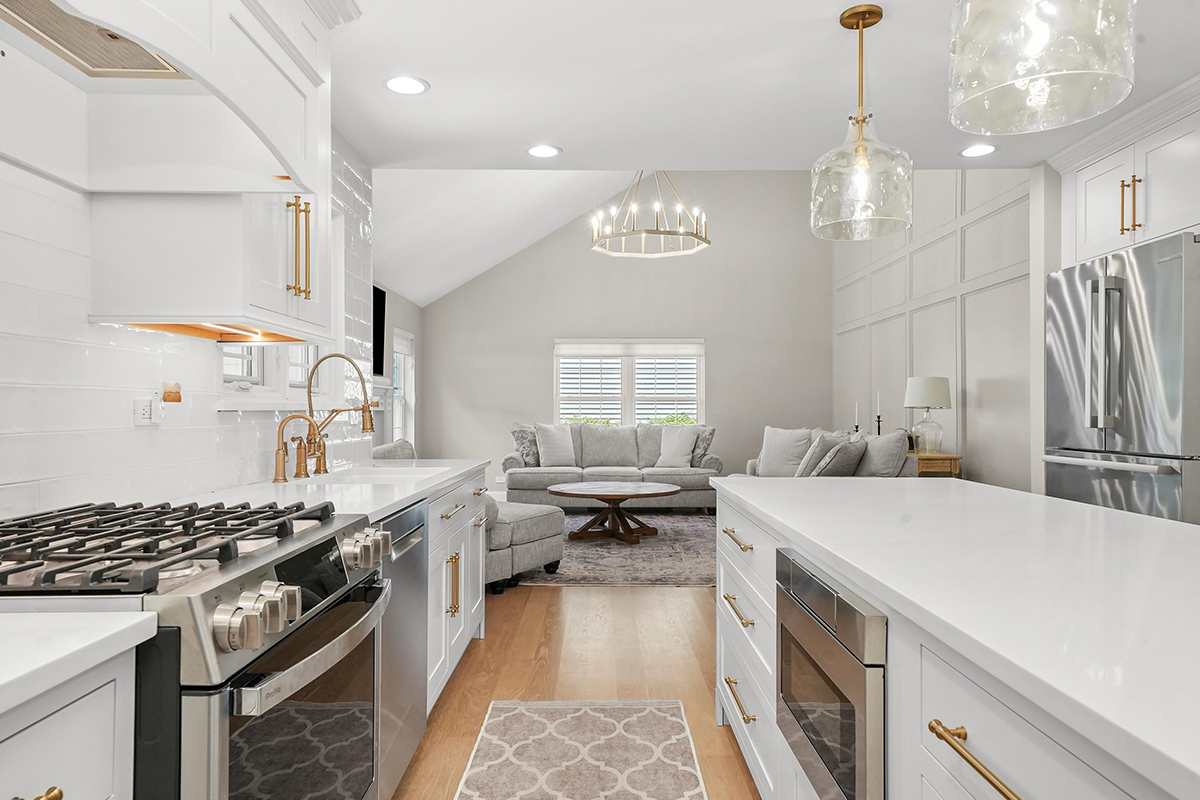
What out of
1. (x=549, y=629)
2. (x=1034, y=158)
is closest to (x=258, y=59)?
(x=549, y=629)

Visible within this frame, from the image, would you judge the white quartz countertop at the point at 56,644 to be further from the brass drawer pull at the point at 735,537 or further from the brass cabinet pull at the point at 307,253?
the brass drawer pull at the point at 735,537

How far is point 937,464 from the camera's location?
213 inches

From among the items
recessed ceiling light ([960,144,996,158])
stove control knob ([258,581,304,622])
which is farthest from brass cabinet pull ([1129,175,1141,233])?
stove control knob ([258,581,304,622])

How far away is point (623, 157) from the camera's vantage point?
11.7 feet

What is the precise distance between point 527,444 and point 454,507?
176 inches

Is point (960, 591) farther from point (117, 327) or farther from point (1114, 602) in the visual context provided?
point (117, 327)

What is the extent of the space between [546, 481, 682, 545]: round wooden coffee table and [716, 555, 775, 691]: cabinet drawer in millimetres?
3189

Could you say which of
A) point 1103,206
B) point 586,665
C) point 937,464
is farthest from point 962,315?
point 586,665

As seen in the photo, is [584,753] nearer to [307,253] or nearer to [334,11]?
[307,253]

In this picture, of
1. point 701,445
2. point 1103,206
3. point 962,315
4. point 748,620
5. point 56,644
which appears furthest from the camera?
point 701,445

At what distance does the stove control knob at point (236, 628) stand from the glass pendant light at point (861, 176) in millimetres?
1975

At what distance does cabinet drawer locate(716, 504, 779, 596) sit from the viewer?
1.76 meters

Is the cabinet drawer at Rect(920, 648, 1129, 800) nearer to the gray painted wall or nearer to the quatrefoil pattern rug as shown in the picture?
the quatrefoil pattern rug

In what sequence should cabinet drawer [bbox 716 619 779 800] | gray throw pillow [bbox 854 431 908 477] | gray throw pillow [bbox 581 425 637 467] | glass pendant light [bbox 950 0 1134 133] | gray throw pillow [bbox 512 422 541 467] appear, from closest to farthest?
glass pendant light [bbox 950 0 1134 133]
cabinet drawer [bbox 716 619 779 800]
gray throw pillow [bbox 854 431 908 477]
gray throw pillow [bbox 512 422 541 467]
gray throw pillow [bbox 581 425 637 467]
